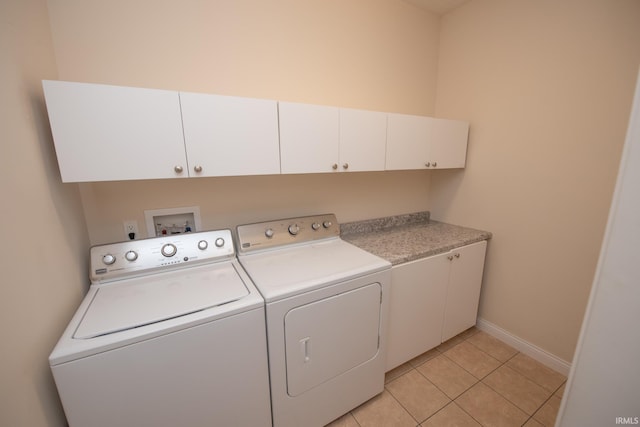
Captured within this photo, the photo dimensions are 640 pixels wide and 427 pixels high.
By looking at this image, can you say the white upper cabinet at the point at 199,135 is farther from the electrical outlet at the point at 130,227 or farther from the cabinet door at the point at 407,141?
the electrical outlet at the point at 130,227

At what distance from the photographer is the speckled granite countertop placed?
64.9 inches

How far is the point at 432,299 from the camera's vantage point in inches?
70.0

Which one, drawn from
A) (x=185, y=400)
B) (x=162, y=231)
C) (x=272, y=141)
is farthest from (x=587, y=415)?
(x=162, y=231)

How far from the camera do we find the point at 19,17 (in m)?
0.89

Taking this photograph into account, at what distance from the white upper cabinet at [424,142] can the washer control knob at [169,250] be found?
1.46 meters

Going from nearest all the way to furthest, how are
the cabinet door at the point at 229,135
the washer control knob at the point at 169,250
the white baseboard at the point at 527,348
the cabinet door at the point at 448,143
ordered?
the cabinet door at the point at 229,135, the washer control knob at the point at 169,250, the white baseboard at the point at 527,348, the cabinet door at the point at 448,143

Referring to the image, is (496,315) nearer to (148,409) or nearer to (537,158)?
(537,158)

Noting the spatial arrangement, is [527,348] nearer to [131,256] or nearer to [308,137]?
[308,137]

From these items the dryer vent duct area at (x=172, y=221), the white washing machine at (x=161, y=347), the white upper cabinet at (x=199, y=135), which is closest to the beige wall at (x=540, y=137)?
the white upper cabinet at (x=199, y=135)

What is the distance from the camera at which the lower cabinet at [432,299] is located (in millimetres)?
1607

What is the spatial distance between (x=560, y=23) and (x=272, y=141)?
1.99 metres

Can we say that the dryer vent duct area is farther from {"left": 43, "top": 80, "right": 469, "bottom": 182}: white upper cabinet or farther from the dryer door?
the dryer door

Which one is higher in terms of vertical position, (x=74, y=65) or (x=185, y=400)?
(x=74, y=65)
